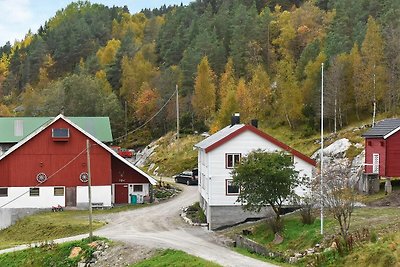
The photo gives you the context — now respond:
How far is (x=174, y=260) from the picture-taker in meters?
28.5

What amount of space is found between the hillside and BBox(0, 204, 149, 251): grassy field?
31680 millimetres

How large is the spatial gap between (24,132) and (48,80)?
3177 inches

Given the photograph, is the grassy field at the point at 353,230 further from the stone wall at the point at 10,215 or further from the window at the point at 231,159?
the stone wall at the point at 10,215

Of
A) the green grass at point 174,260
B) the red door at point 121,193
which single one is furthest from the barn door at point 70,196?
the green grass at point 174,260

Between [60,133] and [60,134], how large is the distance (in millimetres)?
85

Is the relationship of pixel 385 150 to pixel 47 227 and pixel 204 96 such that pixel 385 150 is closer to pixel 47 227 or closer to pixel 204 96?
pixel 47 227

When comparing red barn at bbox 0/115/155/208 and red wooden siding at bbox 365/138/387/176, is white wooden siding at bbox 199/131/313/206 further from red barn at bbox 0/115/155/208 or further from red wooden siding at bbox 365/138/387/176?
red barn at bbox 0/115/155/208

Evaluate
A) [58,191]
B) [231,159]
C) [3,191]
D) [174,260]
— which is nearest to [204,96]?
[58,191]

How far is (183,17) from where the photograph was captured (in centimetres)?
12712

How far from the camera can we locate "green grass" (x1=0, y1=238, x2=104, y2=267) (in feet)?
107

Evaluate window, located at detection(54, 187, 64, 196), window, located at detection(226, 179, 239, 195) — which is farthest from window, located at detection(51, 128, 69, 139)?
window, located at detection(226, 179, 239, 195)

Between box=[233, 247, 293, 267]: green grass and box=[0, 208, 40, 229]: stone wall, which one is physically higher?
box=[233, 247, 293, 267]: green grass

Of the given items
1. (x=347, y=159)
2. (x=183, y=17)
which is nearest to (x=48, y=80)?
(x=183, y=17)

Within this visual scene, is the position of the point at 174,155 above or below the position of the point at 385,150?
below
